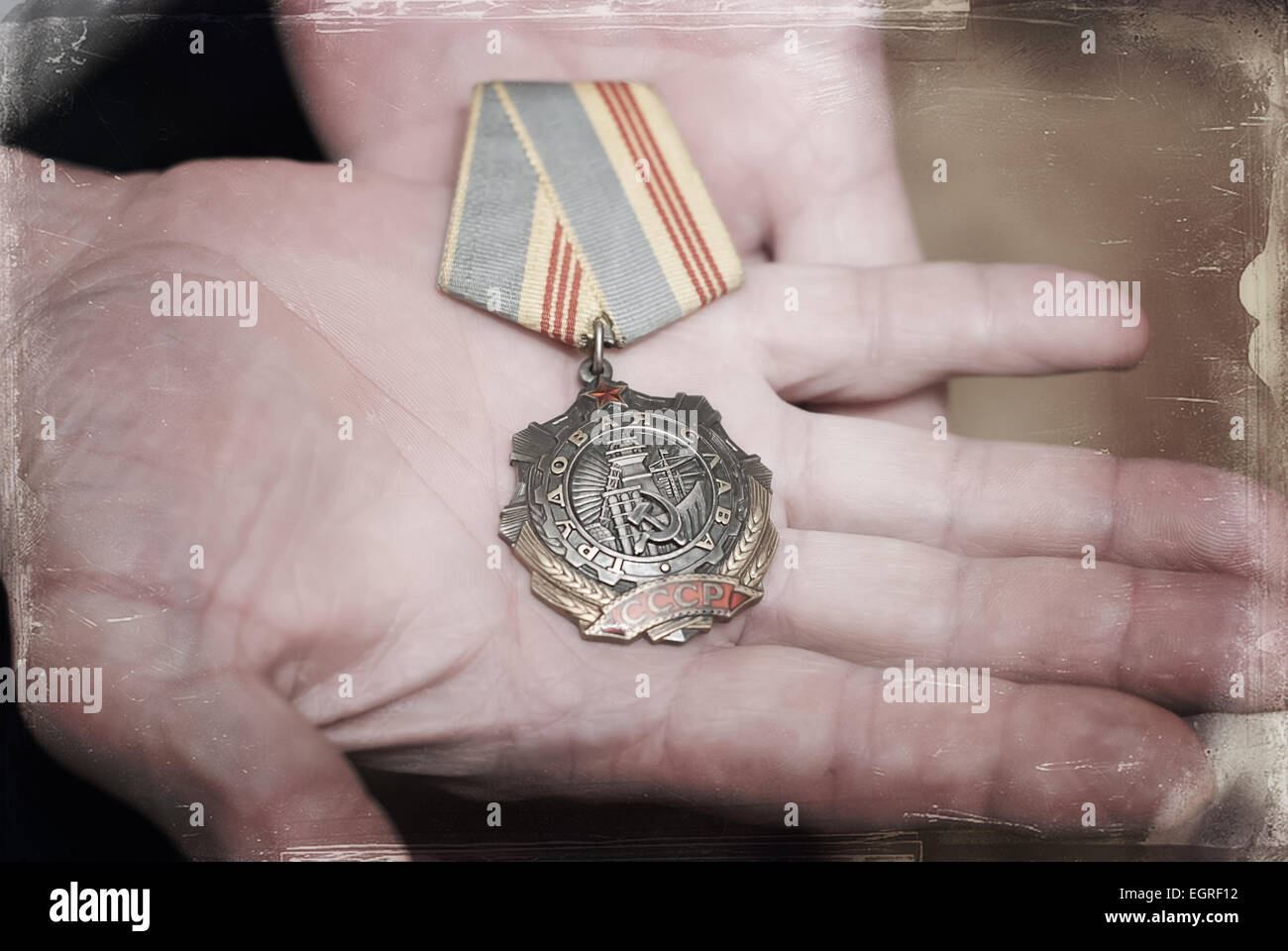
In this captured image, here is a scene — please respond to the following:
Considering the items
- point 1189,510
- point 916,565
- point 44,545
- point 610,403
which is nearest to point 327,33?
point 610,403

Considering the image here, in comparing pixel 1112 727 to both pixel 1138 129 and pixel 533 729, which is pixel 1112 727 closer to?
pixel 533 729

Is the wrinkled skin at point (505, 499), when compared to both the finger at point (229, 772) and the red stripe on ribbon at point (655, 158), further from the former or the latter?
the red stripe on ribbon at point (655, 158)

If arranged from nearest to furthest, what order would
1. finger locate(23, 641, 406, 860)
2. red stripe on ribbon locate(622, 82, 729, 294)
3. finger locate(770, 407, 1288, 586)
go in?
finger locate(23, 641, 406, 860)
finger locate(770, 407, 1288, 586)
red stripe on ribbon locate(622, 82, 729, 294)

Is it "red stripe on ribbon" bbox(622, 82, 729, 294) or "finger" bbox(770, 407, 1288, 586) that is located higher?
"red stripe on ribbon" bbox(622, 82, 729, 294)

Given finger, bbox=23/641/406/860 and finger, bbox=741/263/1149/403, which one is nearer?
finger, bbox=23/641/406/860

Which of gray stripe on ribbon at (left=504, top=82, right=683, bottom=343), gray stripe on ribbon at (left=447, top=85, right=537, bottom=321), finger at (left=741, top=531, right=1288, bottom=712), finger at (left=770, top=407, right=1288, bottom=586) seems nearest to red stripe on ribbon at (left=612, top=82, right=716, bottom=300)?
gray stripe on ribbon at (left=504, top=82, right=683, bottom=343)

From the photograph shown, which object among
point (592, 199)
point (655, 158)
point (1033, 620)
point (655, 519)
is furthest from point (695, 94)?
point (1033, 620)

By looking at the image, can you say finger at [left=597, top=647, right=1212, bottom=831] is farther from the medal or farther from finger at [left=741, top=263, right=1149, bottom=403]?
finger at [left=741, top=263, right=1149, bottom=403]
